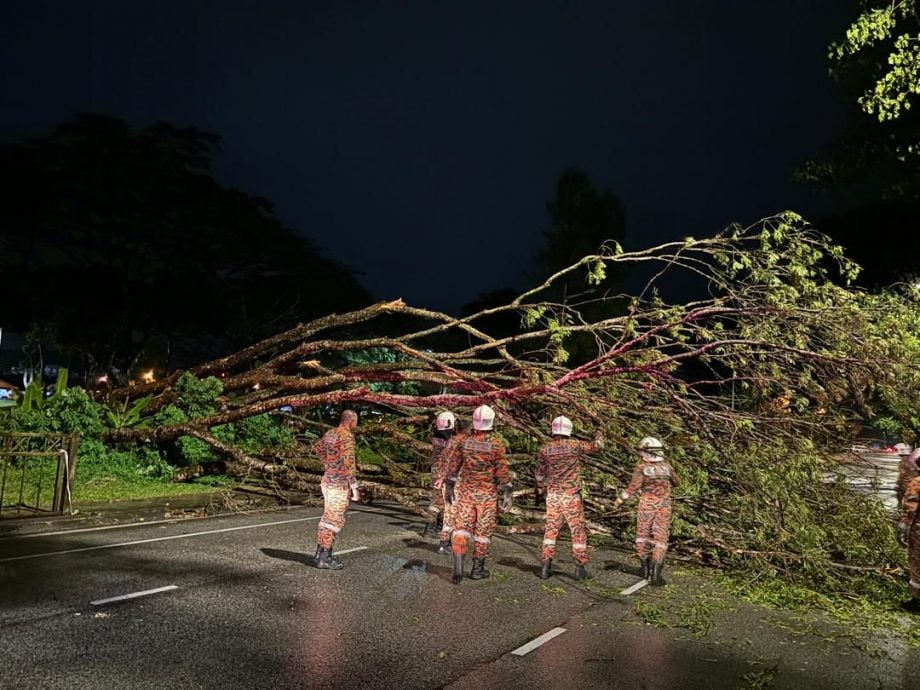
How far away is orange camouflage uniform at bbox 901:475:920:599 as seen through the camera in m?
7.36

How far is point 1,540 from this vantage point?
9.25 m

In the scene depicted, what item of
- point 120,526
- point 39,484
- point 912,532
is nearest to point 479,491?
point 912,532

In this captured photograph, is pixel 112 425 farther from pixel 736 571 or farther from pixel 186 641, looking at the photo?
pixel 736 571

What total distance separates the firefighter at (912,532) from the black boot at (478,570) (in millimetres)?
4104

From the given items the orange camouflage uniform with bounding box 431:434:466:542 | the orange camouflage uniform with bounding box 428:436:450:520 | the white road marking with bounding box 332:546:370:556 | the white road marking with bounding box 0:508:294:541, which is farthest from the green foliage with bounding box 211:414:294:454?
the orange camouflage uniform with bounding box 431:434:466:542

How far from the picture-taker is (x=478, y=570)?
324 inches

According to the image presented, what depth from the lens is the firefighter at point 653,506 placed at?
326 inches

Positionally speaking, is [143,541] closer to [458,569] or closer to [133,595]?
[133,595]

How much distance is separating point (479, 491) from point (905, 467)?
506 cm

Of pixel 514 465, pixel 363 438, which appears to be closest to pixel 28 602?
pixel 514 465

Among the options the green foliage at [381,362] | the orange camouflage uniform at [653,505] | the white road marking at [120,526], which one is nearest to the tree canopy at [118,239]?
the green foliage at [381,362]

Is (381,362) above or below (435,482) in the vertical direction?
above

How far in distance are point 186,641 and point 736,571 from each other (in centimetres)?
589

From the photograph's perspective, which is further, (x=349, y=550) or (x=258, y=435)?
(x=258, y=435)
